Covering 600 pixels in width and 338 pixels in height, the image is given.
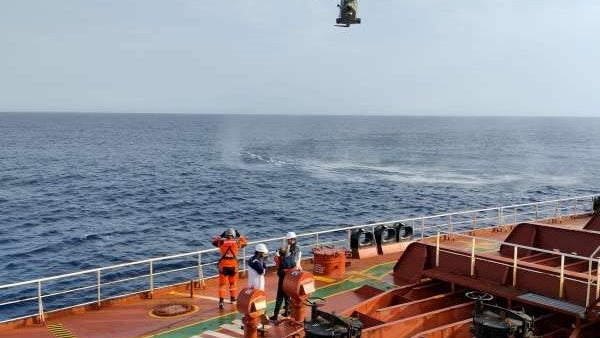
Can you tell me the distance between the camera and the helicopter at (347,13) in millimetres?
11071

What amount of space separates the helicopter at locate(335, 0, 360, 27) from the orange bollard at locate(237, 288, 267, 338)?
5.77 metres

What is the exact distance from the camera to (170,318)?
11.9 m

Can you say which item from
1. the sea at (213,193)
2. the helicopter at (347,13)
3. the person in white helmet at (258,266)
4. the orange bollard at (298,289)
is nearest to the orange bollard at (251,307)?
the orange bollard at (298,289)

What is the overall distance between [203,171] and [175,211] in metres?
29.1

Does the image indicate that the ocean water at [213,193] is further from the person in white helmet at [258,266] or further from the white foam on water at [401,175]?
the person in white helmet at [258,266]

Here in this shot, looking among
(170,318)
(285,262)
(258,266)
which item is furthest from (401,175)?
(258,266)

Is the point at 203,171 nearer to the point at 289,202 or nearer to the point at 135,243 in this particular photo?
the point at 289,202

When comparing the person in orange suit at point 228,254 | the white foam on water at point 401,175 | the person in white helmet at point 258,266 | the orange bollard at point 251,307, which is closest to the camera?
the orange bollard at point 251,307

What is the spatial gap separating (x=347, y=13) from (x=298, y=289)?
221 inches

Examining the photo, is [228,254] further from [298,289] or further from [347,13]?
[347,13]

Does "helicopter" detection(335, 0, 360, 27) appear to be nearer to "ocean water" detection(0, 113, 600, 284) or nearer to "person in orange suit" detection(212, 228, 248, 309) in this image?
"person in orange suit" detection(212, 228, 248, 309)

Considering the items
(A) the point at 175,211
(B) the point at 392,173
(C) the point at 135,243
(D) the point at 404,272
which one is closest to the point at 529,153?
(B) the point at 392,173

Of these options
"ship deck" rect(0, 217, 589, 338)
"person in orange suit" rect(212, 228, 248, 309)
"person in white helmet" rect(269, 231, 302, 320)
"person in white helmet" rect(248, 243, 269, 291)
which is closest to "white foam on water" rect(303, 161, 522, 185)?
"ship deck" rect(0, 217, 589, 338)

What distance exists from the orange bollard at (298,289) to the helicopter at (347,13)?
5.18 m
